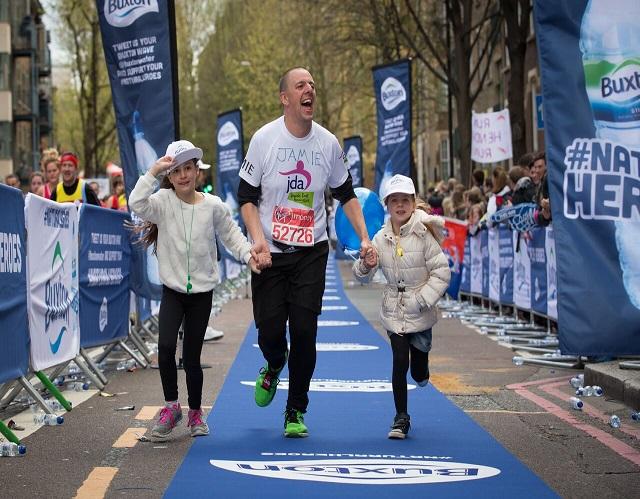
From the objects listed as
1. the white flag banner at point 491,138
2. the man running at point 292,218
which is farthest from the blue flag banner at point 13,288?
the white flag banner at point 491,138

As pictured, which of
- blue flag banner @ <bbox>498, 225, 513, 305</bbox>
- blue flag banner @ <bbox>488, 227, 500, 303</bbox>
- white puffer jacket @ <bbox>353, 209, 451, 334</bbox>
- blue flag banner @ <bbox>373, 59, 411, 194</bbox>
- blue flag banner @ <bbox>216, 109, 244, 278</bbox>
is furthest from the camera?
blue flag banner @ <bbox>216, 109, 244, 278</bbox>

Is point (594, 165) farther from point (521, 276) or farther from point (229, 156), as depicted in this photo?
point (229, 156)

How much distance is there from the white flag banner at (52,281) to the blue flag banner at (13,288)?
0.22m

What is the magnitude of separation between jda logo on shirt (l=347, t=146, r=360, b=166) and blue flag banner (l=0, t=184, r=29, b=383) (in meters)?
32.3

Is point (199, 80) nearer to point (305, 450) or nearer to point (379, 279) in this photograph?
point (379, 279)

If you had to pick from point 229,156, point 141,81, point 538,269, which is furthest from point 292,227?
point 229,156

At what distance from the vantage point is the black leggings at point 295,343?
28.1 feet

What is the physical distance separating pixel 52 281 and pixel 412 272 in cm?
308

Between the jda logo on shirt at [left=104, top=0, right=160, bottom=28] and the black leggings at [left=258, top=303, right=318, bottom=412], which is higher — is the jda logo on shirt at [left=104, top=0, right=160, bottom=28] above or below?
above

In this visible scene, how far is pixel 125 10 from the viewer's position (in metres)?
14.1

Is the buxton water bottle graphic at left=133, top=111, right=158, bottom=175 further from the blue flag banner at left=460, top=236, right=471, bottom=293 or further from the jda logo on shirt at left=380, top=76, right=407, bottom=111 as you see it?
the jda logo on shirt at left=380, top=76, right=407, bottom=111

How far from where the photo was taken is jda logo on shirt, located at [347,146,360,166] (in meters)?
41.9

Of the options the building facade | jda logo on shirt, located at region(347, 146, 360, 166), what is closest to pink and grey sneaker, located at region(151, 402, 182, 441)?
jda logo on shirt, located at region(347, 146, 360, 166)

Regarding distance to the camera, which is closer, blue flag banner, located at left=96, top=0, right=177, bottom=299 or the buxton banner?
blue flag banner, located at left=96, top=0, right=177, bottom=299
